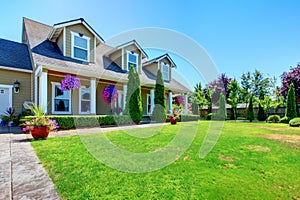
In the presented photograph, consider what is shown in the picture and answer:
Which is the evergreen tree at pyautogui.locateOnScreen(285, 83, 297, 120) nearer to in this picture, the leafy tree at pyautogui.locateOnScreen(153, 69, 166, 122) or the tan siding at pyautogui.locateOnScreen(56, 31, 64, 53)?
the leafy tree at pyautogui.locateOnScreen(153, 69, 166, 122)

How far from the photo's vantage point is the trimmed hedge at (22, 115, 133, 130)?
331 inches

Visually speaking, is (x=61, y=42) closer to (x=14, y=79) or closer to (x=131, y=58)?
(x=14, y=79)

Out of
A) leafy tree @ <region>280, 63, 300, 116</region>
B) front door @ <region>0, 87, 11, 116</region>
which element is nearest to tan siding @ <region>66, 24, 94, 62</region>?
front door @ <region>0, 87, 11, 116</region>

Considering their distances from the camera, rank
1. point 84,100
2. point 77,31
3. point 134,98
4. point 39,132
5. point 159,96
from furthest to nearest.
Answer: point 159,96 < point 84,100 < point 77,31 < point 134,98 < point 39,132

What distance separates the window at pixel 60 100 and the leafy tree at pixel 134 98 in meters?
3.78

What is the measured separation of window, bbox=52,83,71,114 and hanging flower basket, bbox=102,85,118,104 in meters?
2.48

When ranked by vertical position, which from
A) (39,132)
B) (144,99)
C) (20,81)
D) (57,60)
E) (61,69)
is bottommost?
(39,132)

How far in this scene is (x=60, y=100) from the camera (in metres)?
11.4

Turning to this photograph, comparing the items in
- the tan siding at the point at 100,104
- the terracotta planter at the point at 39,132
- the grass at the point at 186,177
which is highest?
the tan siding at the point at 100,104

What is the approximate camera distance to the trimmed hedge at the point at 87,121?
331 inches

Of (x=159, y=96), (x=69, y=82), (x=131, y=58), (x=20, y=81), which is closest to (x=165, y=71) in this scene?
(x=131, y=58)

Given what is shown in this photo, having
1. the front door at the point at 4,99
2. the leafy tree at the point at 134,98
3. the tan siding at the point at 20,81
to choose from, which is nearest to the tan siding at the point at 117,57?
the leafy tree at the point at 134,98

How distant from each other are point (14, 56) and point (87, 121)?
683cm

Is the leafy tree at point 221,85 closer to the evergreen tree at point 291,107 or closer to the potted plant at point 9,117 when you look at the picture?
the evergreen tree at point 291,107
